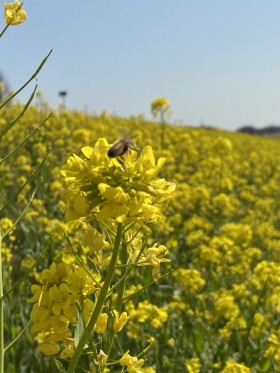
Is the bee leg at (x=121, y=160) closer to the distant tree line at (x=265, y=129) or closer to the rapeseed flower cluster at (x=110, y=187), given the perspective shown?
the rapeseed flower cluster at (x=110, y=187)

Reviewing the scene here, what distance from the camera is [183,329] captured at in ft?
10.3

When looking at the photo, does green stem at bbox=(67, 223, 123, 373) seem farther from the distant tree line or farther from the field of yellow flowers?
the distant tree line

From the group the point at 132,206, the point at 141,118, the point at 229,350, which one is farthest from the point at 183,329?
the point at 141,118

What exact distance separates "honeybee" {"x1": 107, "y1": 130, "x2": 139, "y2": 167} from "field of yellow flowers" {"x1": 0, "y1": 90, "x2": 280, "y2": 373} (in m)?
0.02

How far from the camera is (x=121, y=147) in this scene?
40.6 inches

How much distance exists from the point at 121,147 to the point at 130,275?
2848 mm

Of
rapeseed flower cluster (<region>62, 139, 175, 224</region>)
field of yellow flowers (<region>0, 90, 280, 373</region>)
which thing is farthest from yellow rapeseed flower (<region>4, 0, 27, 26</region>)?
rapeseed flower cluster (<region>62, 139, 175, 224</region>)

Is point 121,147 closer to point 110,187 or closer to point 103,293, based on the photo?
point 110,187

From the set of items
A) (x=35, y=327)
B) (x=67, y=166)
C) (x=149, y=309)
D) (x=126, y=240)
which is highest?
(x=67, y=166)

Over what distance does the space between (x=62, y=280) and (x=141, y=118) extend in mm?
12622

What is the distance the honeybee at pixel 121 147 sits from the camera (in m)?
1.03

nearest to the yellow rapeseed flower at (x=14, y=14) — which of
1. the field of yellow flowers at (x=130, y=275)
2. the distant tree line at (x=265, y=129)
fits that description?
the field of yellow flowers at (x=130, y=275)

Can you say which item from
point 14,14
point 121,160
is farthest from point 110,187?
point 14,14

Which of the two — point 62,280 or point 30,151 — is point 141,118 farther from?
point 62,280
